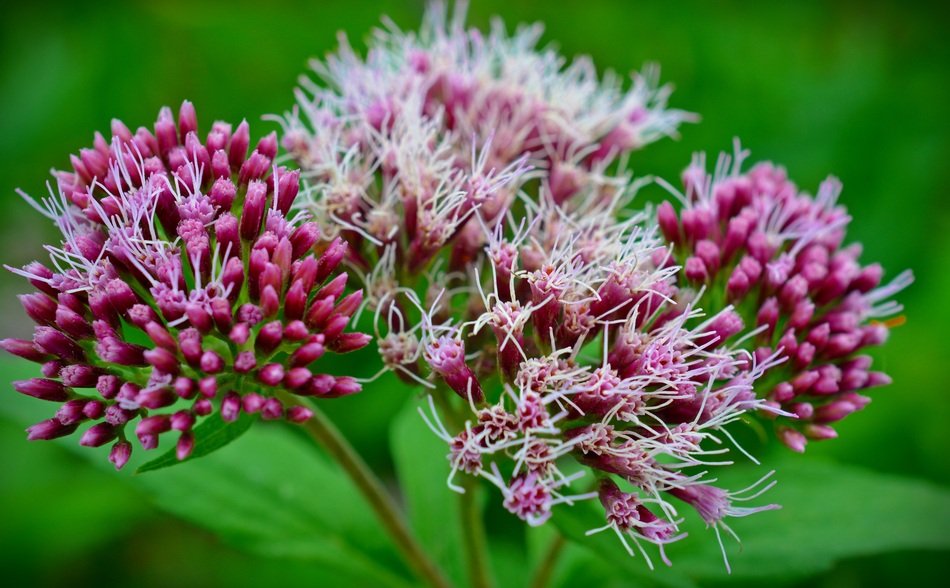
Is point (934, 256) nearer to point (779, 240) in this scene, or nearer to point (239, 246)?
point (779, 240)

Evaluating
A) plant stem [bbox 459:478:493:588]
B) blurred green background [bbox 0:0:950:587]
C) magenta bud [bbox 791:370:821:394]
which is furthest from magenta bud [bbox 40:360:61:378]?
blurred green background [bbox 0:0:950:587]

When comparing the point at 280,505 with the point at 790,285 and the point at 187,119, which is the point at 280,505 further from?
the point at 790,285

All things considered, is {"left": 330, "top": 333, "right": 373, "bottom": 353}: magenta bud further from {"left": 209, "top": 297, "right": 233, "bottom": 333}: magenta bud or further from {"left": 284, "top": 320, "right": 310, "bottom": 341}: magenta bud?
{"left": 209, "top": 297, "right": 233, "bottom": 333}: magenta bud

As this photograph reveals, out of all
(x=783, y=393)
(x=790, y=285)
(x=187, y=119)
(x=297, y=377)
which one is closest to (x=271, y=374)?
Result: (x=297, y=377)

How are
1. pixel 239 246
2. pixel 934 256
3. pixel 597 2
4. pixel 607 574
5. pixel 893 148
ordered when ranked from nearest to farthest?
pixel 239 246 < pixel 607 574 < pixel 934 256 < pixel 893 148 < pixel 597 2

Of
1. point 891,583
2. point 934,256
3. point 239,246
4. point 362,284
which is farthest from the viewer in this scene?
point 934,256

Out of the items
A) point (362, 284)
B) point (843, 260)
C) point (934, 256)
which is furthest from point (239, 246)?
point (934, 256)
